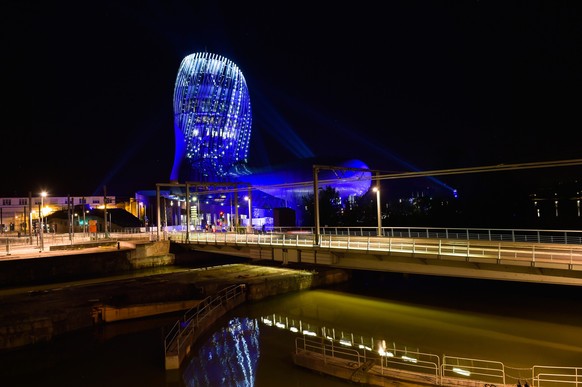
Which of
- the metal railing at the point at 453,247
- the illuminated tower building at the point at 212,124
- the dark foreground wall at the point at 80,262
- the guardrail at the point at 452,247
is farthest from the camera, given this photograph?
the illuminated tower building at the point at 212,124

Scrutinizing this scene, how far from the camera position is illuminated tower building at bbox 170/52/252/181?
279ft

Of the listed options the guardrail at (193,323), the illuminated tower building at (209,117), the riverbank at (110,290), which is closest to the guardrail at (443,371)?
the guardrail at (193,323)

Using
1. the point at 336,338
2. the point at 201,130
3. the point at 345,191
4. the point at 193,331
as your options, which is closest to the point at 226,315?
the point at 193,331

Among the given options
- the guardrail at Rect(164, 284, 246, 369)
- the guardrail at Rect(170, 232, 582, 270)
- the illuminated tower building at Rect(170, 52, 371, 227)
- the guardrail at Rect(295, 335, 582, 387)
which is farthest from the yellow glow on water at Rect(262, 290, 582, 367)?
the illuminated tower building at Rect(170, 52, 371, 227)

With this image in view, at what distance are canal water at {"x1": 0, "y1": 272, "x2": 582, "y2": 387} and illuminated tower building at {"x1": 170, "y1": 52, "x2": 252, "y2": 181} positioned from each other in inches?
2387

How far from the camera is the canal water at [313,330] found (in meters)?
17.3

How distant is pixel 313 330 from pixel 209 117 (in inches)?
2690

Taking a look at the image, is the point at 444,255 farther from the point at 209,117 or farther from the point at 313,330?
the point at 209,117

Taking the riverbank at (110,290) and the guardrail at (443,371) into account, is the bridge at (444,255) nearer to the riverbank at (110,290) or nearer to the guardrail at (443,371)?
the riverbank at (110,290)

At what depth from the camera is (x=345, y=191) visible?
72.4 metres

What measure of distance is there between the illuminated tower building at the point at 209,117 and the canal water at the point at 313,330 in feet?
199

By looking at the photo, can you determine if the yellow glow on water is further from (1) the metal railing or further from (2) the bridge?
(1) the metal railing

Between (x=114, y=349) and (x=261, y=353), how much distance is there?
7.05 meters

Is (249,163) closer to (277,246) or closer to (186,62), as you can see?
(186,62)
